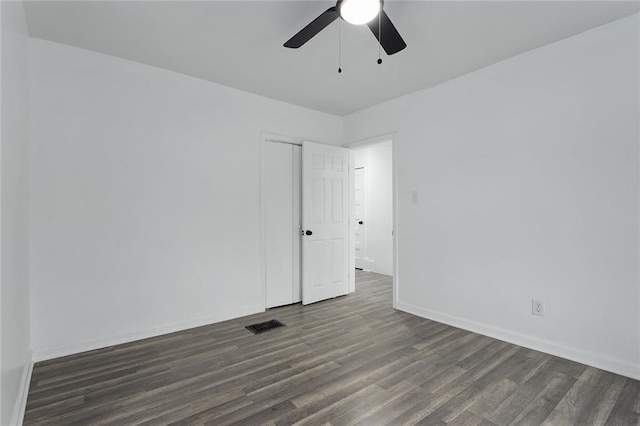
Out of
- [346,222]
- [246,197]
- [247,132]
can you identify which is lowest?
[346,222]

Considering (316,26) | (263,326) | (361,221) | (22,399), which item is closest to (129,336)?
(22,399)

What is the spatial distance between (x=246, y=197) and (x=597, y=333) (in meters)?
3.57

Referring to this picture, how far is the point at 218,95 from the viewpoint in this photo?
358 cm

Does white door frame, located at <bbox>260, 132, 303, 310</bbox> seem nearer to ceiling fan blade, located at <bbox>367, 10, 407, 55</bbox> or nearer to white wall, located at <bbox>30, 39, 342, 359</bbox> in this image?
white wall, located at <bbox>30, 39, 342, 359</bbox>

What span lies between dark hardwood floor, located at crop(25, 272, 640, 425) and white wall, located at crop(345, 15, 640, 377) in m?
0.36

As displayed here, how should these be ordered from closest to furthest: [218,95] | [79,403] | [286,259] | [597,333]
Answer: [79,403] → [597,333] → [218,95] → [286,259]

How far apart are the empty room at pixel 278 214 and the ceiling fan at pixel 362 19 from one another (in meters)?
0.01

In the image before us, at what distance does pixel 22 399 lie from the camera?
6.57ft

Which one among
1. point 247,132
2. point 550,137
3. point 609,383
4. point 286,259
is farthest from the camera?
point 286,259

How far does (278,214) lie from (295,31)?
2.20 metres

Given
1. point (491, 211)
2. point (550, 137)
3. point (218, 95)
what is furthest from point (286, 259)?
point (550, 137)

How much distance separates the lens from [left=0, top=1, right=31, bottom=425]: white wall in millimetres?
1567

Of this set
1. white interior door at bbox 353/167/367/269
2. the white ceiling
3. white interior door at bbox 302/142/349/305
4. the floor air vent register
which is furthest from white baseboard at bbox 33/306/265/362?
white interior door at bbox 353/167/367/269

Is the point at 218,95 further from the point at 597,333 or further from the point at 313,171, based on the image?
the point at 597,333
